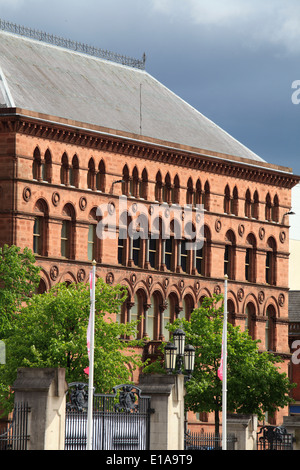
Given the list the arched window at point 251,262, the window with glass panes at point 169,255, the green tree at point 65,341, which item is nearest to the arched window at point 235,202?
the arched window at point 251,262

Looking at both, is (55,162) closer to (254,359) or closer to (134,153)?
(134,153)

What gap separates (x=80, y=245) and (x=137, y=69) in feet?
68.2

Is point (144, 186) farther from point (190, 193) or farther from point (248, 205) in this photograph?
point (248, 205)

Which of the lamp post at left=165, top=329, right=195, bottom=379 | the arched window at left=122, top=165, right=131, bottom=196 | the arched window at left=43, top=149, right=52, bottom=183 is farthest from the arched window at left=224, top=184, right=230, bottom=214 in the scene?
the lamp post at left=165, top=329, right=195, bottom=379

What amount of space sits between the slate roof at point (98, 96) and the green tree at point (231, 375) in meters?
14.8

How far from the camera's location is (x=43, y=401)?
44.4m

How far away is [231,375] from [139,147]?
53.3 ft

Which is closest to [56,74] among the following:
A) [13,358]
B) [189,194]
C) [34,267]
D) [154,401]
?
[189,194]

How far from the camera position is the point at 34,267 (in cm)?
8181

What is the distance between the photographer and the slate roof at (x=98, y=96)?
9094 cm

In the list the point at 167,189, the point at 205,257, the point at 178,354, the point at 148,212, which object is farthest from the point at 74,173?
the point at 178,354

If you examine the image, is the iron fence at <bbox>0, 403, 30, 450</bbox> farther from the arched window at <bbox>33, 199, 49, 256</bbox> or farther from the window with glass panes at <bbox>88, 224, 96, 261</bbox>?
the window with glass panes at <bbox>88, 224, 96, 261</bbox>

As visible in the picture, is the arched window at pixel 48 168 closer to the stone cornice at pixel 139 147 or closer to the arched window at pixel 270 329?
the stone cornice at pixel 139 147

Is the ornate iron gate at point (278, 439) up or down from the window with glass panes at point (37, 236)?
down
